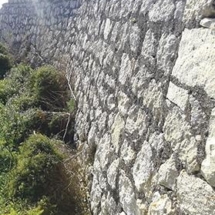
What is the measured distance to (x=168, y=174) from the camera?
7.59ft

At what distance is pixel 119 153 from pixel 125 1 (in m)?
1.57

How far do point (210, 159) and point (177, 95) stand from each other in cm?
52

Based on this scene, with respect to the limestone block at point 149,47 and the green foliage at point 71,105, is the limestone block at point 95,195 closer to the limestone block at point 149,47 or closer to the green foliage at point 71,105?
the limestone block at point 149,47

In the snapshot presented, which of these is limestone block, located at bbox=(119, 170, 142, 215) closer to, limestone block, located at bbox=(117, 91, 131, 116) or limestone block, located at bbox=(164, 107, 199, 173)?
limestone block, located at bbox=(117, 91, 131, 116)

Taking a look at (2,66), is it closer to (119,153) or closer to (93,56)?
(93,56)

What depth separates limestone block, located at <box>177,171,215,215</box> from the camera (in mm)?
1891

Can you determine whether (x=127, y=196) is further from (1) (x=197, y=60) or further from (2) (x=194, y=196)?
(1) (x=197, y=60)

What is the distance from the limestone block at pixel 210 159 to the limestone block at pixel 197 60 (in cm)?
13

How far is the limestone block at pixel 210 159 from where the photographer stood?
1.87 metres

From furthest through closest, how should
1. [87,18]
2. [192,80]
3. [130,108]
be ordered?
1. [87,18]
2. [130,108]
3. [192,80]

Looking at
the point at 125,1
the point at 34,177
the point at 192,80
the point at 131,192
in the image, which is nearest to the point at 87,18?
the point at 125,1

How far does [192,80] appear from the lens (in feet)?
7.11

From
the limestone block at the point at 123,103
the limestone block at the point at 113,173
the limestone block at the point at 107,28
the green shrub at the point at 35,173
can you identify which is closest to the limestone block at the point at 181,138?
the limestone block at the point at 123,103

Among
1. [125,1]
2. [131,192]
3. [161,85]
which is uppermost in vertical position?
[125,1]
